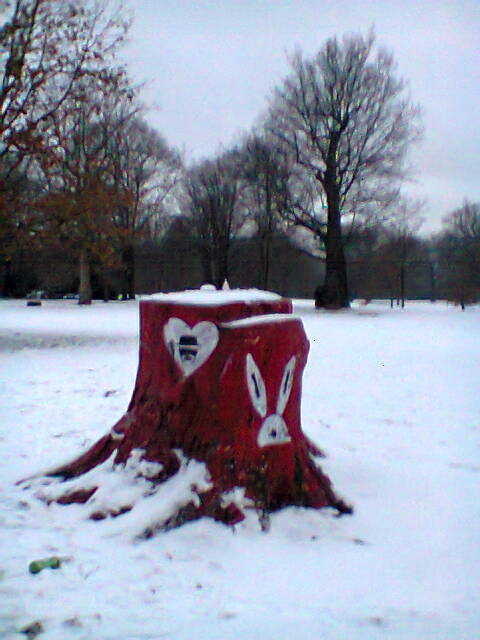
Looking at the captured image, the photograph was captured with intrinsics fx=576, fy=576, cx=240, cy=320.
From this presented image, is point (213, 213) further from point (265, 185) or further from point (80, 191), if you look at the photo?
point (80, 191)

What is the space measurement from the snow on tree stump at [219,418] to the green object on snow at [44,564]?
47 cm

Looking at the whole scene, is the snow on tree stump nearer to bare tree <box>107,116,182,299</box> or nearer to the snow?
the snow

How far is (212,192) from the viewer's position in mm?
39406

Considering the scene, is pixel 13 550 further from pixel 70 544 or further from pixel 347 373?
pixel 347 373

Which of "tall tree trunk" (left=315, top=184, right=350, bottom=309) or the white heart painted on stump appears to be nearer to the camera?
the white heart painted on stump

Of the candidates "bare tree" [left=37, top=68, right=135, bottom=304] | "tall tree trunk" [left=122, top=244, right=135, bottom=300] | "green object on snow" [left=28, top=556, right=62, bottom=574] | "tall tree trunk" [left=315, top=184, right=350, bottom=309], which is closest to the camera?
"green object on snow" [left=28, top=556, right=62, bottom=574]

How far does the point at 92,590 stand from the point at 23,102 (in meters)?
11.4

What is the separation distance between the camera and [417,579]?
2768 millimetres

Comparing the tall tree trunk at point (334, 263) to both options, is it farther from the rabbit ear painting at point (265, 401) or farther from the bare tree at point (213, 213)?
the rabbit ear painting at point (265, 401)

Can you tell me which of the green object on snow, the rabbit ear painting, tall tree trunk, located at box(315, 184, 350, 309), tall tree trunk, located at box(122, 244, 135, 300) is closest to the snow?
the rabbit ear painting

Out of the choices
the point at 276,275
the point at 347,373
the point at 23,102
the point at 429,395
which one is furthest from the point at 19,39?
the point at 276,275

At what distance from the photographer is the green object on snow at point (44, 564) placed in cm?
270

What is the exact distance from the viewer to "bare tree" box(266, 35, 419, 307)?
28.1 meters

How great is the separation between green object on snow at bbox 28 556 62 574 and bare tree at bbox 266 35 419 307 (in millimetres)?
28115
